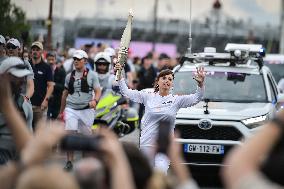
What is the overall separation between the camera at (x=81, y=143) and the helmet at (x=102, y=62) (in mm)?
12627

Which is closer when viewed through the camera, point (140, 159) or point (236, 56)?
point (140, 159)

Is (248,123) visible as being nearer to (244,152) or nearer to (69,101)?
(69,101)

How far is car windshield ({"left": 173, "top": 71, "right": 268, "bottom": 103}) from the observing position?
1510 cm

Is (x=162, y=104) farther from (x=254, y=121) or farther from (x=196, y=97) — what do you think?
(x=254, y=121)

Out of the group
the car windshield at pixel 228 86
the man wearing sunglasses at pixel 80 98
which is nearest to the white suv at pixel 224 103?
the car windshield at pixel 228 86

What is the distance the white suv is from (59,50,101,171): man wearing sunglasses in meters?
1.24

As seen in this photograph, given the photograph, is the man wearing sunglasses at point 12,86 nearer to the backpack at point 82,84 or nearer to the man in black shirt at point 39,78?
the backpack at point 82,84

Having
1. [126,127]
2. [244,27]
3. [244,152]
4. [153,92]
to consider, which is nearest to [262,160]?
[244,152]

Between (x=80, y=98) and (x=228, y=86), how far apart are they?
2179 mm

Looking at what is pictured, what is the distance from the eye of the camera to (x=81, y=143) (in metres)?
5.11

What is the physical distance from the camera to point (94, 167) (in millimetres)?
4965

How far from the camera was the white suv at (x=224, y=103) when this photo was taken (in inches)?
541

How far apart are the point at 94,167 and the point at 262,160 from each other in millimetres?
796

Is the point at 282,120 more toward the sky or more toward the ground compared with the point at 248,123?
more toward the sky
